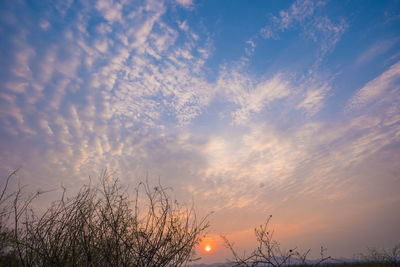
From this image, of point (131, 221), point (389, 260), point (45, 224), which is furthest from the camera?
point (389, 260)

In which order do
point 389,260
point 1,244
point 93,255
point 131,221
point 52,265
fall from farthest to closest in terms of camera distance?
point 389,260
point 1,244
point 131,221
point 93,255
point 52,265

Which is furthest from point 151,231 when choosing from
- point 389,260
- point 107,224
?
point 389,260

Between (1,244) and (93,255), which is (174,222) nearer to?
(93,255)

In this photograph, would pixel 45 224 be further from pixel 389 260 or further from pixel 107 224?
pixel 389 260

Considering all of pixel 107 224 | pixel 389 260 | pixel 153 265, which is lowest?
pixel 389 260

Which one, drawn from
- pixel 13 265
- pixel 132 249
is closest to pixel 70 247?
pixel 132 249

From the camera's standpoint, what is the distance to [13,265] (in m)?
5.79

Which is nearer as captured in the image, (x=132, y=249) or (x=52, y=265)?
(x=52, y=265)

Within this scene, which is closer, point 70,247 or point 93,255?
point 70,247

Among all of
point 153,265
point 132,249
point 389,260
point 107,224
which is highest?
point 107,224

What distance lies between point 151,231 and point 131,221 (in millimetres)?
493

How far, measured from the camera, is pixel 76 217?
3.66m

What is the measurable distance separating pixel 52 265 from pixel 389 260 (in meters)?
18.4

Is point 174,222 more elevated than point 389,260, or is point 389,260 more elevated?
point 174,222
